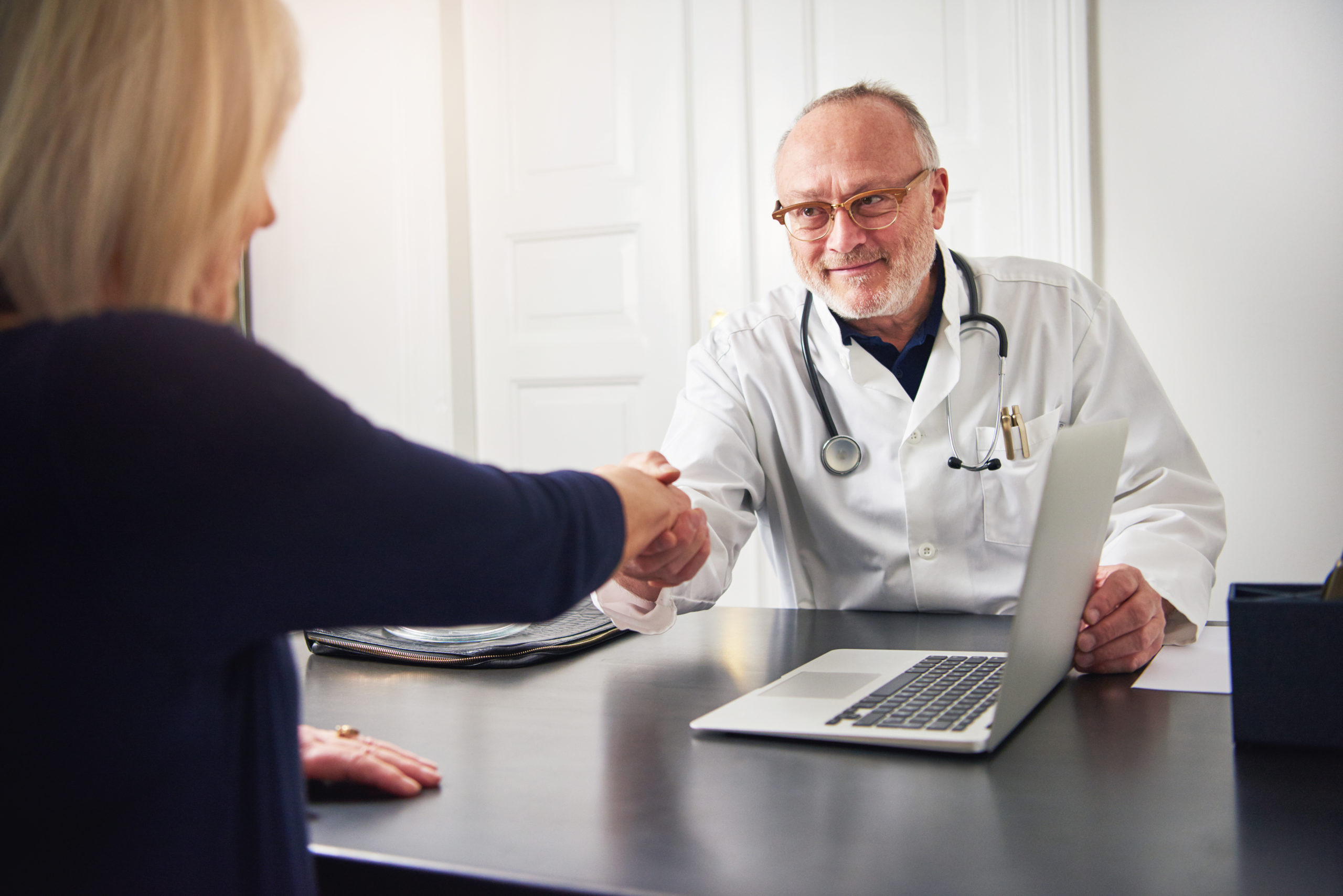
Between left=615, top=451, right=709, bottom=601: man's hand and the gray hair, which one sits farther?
the gray hair

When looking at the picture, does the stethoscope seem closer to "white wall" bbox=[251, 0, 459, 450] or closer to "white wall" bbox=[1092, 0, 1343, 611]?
"white wall" bbox=[1092, 0, 1343, 611]

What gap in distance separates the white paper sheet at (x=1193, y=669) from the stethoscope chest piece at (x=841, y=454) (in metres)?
0.58

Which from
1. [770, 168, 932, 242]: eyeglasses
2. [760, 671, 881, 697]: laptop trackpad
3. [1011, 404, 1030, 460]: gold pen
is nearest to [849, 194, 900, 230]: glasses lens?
[770, 168, 932, 242]: eyeglasses

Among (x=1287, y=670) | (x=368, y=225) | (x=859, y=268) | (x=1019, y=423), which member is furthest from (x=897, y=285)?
(x=368, y=225)

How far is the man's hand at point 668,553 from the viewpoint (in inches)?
42.2

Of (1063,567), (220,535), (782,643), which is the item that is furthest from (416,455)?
(782,643)

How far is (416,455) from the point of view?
1.67 feet

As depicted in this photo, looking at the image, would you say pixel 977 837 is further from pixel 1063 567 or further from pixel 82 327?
pixel 82 327

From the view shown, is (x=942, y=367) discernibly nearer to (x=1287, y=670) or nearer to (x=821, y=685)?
(x=821, y=685)

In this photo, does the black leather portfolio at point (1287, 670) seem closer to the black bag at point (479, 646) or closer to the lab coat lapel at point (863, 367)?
the black bag at point (479, 646)

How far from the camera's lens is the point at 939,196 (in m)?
1.85

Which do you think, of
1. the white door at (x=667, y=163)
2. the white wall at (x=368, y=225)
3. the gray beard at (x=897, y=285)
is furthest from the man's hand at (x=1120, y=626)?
the white wall at (x=368, y=225)

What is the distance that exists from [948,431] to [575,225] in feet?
5.42

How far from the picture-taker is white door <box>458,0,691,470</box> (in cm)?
288
